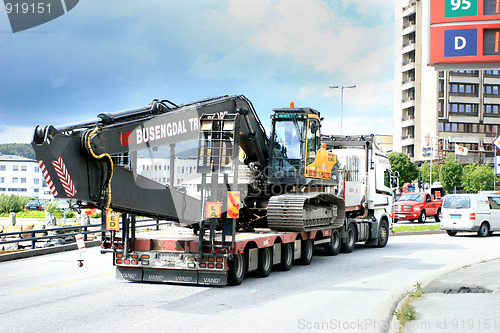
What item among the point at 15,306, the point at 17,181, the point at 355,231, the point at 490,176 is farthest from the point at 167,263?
the point at 17,181

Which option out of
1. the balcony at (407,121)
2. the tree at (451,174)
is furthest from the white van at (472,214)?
the balcony at (407,121)

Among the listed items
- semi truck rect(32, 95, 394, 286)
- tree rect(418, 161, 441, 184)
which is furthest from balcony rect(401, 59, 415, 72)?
semi truck rect(32, 95, 394, 286)

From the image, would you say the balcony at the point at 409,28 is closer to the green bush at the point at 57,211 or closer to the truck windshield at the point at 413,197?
the green bush at the point at 57,211

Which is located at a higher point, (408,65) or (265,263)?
(408,65)

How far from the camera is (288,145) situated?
17656 mm

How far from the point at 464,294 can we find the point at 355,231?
10378mm

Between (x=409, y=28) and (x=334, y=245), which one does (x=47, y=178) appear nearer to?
(x=334, y=245)

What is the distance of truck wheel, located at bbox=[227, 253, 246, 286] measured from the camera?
529 inches

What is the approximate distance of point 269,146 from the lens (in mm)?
17688

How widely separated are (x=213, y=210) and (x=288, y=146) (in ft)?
17.9

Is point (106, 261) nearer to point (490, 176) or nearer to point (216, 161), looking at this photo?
point (216, 161)

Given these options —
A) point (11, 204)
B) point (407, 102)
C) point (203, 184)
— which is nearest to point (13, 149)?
point (407, 102)

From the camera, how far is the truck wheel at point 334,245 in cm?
1981

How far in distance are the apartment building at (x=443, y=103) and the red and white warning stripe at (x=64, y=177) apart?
103066 mm
